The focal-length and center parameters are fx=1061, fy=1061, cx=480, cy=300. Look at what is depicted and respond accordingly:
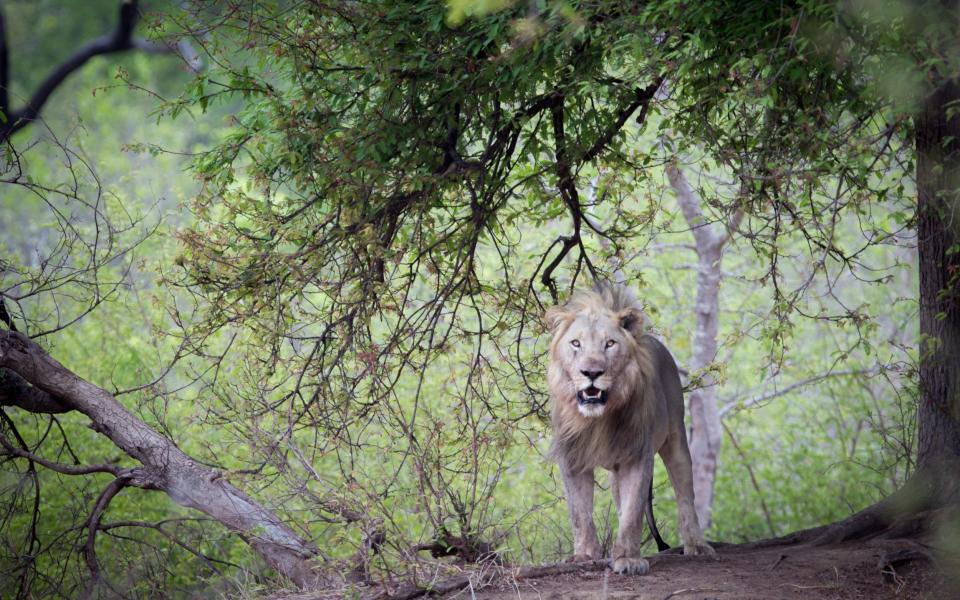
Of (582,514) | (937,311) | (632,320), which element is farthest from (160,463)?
(937,311)

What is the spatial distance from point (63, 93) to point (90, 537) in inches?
843

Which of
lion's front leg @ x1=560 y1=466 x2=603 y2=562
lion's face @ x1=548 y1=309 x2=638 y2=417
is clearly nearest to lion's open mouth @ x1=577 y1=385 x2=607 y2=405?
lion's face @ x1=548 y1=309 x2=638 y2=417

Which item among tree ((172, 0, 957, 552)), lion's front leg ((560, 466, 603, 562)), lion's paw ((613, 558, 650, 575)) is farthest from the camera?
lion's front leg ((560, 466, 603, 562))

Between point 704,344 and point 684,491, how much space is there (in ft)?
26.8

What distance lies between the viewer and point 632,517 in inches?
246

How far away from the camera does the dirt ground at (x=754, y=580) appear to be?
5.65m

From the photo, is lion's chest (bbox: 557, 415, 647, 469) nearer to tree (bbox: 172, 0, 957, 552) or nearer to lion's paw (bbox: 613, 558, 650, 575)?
lion's paw (bbox: 613, 558, 650, 575)

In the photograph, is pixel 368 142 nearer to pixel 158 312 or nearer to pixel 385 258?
pixel 385 258

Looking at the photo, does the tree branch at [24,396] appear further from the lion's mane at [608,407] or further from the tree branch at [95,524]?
→ the lion's mane at [608,407]

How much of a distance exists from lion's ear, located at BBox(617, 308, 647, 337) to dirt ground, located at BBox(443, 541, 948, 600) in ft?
4.68

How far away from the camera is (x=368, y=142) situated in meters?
6.58

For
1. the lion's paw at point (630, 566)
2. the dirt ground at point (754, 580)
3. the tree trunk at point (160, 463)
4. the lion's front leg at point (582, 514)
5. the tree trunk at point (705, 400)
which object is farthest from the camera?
the tree trunk at point (705, 400)

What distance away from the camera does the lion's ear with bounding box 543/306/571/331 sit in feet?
21.1

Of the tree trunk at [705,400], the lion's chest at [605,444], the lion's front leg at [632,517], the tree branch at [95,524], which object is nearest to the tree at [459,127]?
the lion's chest at [605,444]
